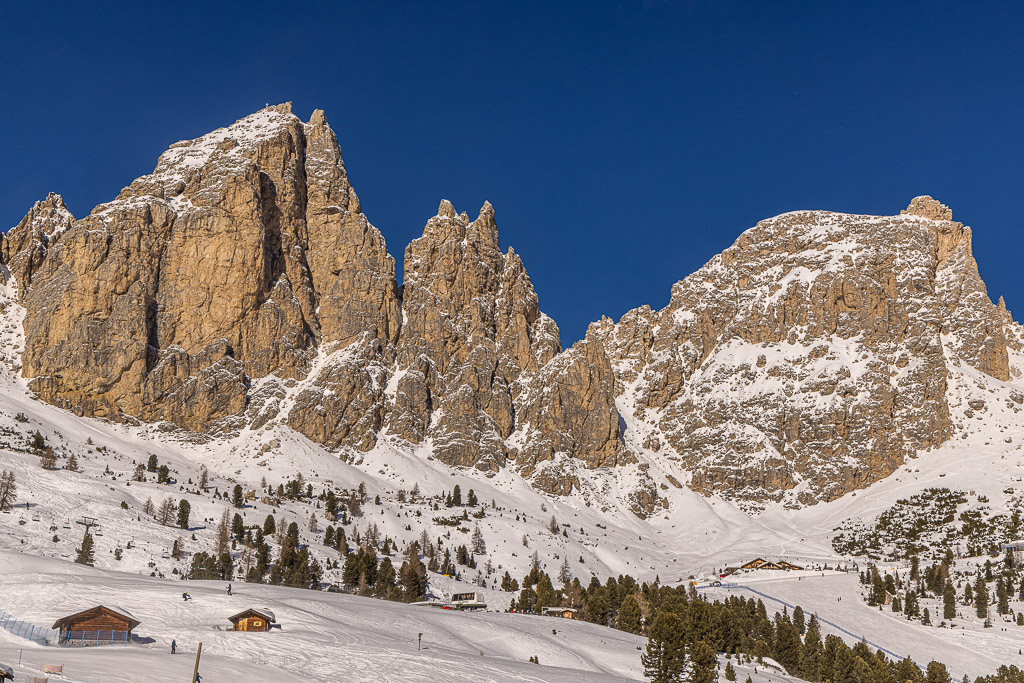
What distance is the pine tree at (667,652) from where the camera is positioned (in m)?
67.4

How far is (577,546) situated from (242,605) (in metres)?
107

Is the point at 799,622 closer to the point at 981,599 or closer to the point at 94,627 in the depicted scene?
the point at 981,599

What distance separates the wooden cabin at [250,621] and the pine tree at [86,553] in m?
40.6

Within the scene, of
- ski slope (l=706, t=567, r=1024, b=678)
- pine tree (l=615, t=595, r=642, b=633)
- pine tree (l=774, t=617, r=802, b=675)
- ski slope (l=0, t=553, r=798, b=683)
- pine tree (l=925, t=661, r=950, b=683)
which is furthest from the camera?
pine tree (l=615, t=595, r=642, b=633)

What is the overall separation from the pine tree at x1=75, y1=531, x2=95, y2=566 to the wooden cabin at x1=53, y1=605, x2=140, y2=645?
137 ft

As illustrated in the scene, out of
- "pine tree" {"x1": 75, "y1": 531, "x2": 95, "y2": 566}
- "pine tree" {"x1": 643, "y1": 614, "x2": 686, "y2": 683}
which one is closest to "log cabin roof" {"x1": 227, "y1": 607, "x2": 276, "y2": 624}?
"pine tree" {"x1": 643, "y1": 614, "x2": 686, "y2": 683}

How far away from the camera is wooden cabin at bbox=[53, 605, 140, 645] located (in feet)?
178

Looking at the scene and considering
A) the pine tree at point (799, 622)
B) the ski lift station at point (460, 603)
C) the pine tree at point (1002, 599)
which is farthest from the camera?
the pine tree at point (1002, 599)

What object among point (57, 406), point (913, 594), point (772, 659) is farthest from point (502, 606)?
point (57, 406)

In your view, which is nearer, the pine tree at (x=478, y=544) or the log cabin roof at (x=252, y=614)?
the log cabin roof at (x=252, y=614)

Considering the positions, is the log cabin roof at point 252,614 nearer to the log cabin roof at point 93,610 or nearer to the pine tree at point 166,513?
the log cabin roof at point 93,610

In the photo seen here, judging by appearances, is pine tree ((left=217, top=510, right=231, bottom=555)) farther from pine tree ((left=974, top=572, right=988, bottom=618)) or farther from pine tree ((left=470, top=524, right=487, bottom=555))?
pine tree ((left=974, top=572, right=988, bottom=618))

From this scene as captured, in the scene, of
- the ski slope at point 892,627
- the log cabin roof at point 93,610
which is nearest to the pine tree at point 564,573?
the ski slope at point 892,627

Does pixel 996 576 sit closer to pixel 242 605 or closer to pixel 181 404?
pixel 242 605
